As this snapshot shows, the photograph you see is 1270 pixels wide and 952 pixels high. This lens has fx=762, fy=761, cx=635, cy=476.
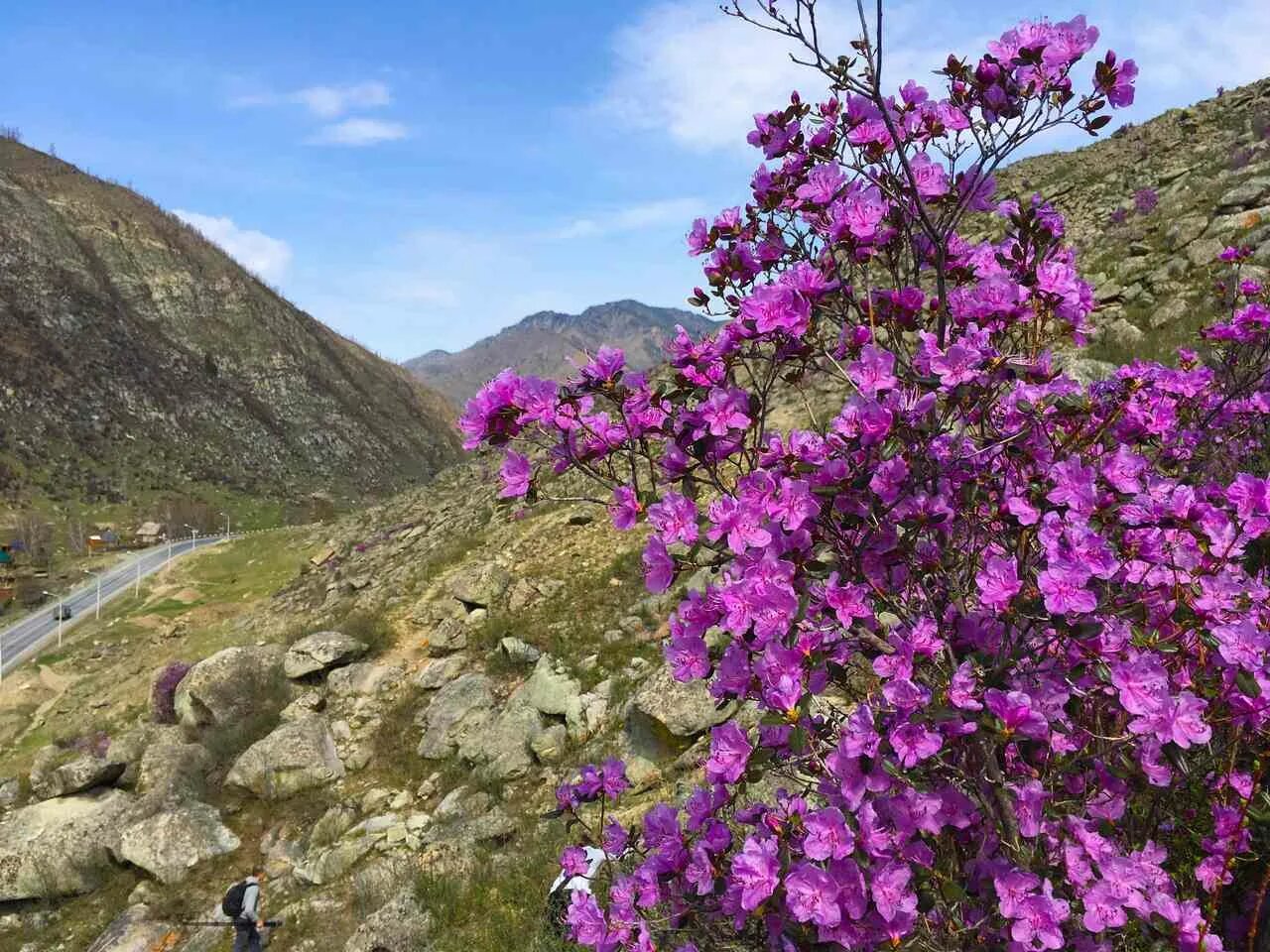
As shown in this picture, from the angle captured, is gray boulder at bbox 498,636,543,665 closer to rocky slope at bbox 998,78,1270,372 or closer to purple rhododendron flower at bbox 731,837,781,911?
rocky slope at bbox 998,78,1270,372

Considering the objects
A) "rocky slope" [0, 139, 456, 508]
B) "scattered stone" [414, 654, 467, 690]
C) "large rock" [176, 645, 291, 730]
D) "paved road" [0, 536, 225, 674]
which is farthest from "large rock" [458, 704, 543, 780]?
"rocky slope" [0, 139, 456, 508]

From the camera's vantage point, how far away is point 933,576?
2.33 meters

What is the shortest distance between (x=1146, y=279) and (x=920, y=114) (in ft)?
42.8

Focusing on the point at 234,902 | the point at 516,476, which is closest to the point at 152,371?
the point at 234,902

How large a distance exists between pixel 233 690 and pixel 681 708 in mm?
8388

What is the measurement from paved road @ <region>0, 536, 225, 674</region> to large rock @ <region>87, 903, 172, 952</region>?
40.5 metres

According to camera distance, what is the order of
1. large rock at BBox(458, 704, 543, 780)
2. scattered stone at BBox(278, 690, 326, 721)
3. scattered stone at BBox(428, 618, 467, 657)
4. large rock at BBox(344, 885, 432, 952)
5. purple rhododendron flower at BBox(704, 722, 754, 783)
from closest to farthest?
purple rhododendron flower at BBox(704, 722, 754, 783)
large rock at BBox(344, 885, 432, 952)
large rock at BBox(458, 704, 543, 780)
scattered stone at BBox(278, 690, 326, 721)
scattered stone at BBox(428, 618, 467, 657)

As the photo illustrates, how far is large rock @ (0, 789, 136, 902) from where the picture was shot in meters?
9.21

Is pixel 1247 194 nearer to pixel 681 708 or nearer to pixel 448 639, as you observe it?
pixel 681 708

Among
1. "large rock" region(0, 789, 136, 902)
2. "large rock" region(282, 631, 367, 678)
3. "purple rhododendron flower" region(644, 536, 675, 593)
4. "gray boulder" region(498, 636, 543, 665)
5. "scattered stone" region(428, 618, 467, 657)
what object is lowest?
"large rock" region(0, 789, 136, 902)

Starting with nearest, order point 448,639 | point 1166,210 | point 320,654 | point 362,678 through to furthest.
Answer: point 362,678 < point 448,639 < point 320,654 < point 1166,210

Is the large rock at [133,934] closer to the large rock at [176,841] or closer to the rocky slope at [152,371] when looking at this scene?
the large rock at [176,841]

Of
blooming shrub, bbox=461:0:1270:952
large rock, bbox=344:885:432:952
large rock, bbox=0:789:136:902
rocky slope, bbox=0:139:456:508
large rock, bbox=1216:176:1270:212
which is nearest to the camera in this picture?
blooming shrub, bbox=461:0:1270:952

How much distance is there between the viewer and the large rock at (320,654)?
11.6 m
